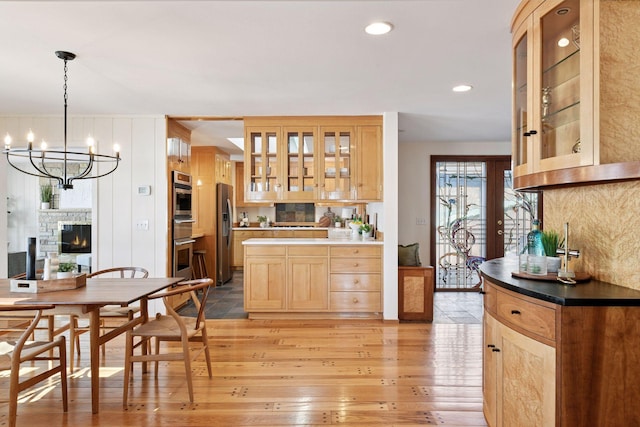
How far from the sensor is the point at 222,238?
6316 mm

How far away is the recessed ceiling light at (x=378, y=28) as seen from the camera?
7.48 feet

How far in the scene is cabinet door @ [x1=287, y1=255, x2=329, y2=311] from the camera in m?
4.35

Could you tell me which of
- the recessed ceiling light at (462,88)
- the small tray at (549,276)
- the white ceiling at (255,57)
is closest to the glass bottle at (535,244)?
the small tray at (549,276)

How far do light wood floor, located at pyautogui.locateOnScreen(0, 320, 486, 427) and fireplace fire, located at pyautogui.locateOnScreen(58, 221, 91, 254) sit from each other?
3.25 meters

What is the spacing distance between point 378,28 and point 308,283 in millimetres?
2839

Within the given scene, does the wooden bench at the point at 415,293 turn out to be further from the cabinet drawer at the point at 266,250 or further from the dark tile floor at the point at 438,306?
the cabinet drawer at the point at 266,250

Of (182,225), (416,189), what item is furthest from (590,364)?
(416,189)

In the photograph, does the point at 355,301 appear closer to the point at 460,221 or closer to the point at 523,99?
the point at 460,221

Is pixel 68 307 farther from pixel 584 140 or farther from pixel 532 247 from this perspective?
pixel 584 140

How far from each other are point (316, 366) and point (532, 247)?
1.86 meters

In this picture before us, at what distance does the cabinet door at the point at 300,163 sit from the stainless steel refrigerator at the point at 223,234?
85.4 inches

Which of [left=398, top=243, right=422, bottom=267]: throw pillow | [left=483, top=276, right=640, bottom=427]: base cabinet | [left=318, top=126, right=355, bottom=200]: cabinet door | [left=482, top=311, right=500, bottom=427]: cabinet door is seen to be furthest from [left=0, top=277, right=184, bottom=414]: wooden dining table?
[left=398, top=243, right=422, bottom=267]: throw pillow

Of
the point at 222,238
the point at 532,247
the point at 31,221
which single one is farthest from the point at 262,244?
the point at 31,221

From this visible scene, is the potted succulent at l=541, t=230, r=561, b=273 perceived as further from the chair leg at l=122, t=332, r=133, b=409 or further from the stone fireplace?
the stone fireplace
